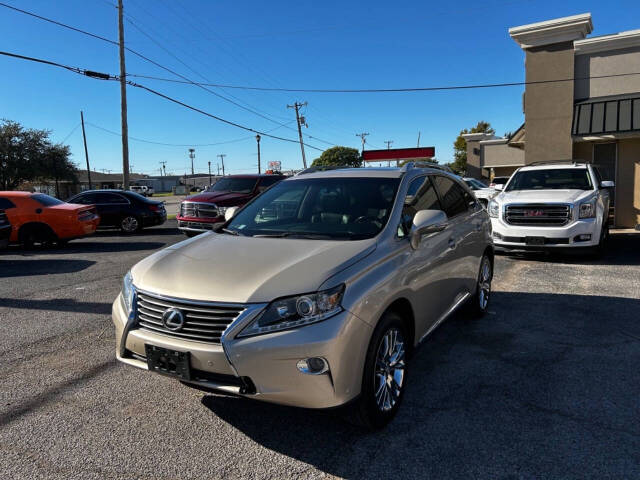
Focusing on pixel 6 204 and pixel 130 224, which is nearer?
pixel 6 204

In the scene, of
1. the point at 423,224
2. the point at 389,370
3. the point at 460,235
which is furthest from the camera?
the point at 460,235

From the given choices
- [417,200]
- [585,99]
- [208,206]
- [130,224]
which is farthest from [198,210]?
[585,99]

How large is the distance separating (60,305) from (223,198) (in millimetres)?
6564

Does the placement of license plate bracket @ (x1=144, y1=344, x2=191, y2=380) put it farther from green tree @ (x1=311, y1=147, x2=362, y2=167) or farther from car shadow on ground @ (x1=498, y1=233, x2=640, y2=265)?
green tree @ (x1=311, y1=147, x2=362, y2=167)

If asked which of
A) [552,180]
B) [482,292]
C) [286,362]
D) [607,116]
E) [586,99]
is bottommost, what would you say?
[482,292]

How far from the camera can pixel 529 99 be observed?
15477 mm

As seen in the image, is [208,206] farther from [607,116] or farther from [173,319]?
[607,116]

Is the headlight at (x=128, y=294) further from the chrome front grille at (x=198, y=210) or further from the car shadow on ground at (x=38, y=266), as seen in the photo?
the chrome front grille at (x=198, y=210)

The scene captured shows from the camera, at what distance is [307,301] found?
8.66ft

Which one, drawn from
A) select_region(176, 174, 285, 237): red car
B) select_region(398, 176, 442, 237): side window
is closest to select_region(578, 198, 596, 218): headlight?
select_region(398, 176, 442, 237): side window

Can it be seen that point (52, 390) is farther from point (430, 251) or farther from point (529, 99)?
point (529, 99)

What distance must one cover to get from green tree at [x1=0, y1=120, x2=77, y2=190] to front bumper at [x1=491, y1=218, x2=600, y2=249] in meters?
43.7

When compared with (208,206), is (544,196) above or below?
above

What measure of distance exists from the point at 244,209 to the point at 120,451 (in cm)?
233
